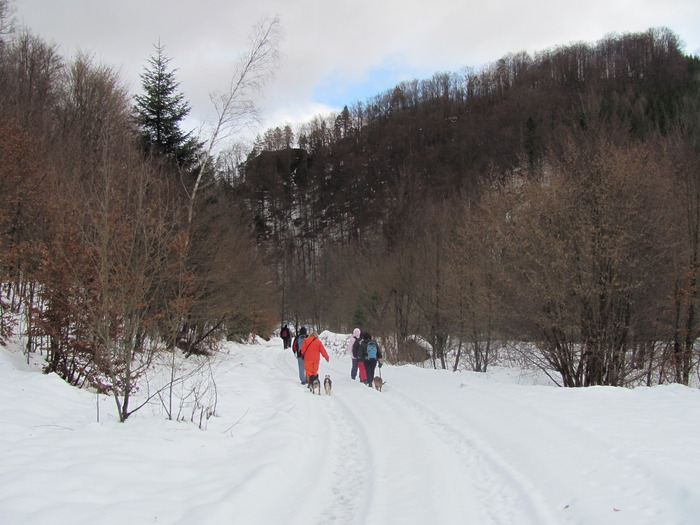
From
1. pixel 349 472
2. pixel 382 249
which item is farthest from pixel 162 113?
pixel 349 472

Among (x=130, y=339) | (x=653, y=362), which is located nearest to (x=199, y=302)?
(x=130, y=339)

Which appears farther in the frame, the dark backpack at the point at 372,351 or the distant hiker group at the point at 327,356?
the dark backpack at the point at 372,351

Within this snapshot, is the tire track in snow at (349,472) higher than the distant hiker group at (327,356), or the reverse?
the distant hiker group at (327,356)

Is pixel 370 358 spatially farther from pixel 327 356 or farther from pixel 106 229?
pixel 106 229

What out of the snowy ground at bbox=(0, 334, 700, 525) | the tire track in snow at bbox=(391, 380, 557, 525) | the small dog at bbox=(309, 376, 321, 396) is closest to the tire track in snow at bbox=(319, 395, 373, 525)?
the snowy ground at bbox=(0, 334, 700, 525)

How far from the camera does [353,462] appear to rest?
6.45 metres

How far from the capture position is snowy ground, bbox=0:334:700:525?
4.41m

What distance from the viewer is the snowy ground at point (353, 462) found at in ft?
14.5

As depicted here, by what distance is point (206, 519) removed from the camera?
167 inches

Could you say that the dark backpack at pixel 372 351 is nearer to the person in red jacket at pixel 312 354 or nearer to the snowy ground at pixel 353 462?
the person in red jacket at pixel 312 354

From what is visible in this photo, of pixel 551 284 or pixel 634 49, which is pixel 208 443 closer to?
pixel 551 284

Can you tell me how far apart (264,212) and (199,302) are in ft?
230

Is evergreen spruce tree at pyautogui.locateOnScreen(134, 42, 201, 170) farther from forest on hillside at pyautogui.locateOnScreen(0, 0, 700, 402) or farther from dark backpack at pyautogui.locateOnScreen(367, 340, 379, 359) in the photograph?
→ dark backpack at pyautogui.locateOnScreen(367, 340, 379, 359)

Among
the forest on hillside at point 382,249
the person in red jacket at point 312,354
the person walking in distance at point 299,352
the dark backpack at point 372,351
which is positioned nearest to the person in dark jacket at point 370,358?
the dark backpack at point 372,351
